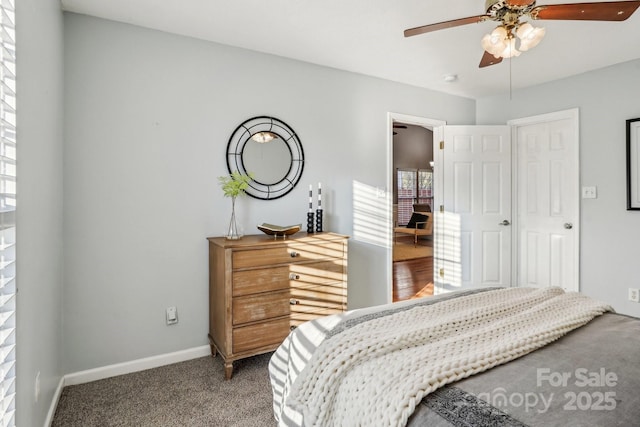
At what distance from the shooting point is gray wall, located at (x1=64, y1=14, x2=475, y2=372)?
7.93 ft

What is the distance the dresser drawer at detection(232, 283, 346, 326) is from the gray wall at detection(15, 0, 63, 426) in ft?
3.44

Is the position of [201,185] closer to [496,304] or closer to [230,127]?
[230,127]

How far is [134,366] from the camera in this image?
256cm

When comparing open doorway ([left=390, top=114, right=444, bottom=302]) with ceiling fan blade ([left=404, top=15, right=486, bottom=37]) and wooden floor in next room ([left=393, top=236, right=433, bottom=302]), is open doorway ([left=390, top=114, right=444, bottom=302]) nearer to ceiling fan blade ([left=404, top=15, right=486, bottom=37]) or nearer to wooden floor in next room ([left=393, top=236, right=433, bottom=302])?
wooden floor in next room ([left=393, top=236, right=433, bottom=302])

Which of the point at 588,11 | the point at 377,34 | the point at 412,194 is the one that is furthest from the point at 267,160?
the point at 412,194

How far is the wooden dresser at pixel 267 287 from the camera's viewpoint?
245cm

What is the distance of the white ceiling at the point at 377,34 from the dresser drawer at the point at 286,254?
161 centimetres

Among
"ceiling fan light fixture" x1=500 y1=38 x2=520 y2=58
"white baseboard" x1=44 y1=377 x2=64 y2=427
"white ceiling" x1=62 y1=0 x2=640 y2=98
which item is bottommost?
"white baseboard" x1=44 y1=377 x2=64 y2=427

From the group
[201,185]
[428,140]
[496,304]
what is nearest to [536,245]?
[496,304]

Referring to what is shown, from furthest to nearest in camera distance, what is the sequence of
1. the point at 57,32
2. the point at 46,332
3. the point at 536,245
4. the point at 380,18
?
1. the point at 536,245
2. the point at 380,18
3. the point at 57,32
4. the point at 46,332

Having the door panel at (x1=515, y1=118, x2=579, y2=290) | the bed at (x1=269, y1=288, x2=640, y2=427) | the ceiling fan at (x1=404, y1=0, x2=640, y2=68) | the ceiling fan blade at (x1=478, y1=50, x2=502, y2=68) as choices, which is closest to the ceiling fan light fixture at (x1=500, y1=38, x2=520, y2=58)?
the ceiling fan at (x1=404, y1=0, x2=640, y2=68)

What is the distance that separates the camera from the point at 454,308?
165 centimetres

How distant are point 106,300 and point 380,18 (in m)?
2.72

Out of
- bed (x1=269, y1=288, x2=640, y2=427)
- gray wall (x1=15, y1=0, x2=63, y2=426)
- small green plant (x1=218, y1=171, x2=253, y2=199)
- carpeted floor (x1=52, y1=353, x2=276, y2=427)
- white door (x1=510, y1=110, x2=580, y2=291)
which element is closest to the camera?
bed (x1=269, y1=288, x2=640, y2=427)
